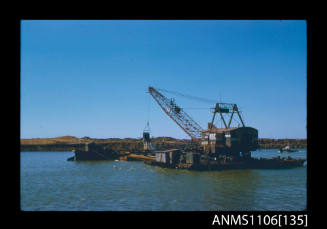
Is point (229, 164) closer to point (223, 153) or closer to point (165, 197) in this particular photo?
point (223, 153)

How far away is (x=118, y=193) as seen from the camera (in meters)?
25.8

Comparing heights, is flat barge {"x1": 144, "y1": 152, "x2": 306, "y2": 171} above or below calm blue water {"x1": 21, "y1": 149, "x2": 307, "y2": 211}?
below

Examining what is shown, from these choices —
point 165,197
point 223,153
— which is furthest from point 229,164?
point 165,197

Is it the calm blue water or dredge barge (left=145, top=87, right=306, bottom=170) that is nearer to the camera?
the calm blue water

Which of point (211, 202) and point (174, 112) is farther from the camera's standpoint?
point (174, 112)

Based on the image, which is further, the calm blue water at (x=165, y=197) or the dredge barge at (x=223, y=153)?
the dredge barge at (x=223, y=153)

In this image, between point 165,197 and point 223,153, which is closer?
point 165,197

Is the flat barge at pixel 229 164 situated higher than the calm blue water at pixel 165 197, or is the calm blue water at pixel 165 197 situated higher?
the calm blue water at pixel 165 197

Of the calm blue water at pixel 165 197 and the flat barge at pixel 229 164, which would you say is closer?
the calm blue water at pixel 165 197

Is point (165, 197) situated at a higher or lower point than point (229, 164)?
higher
